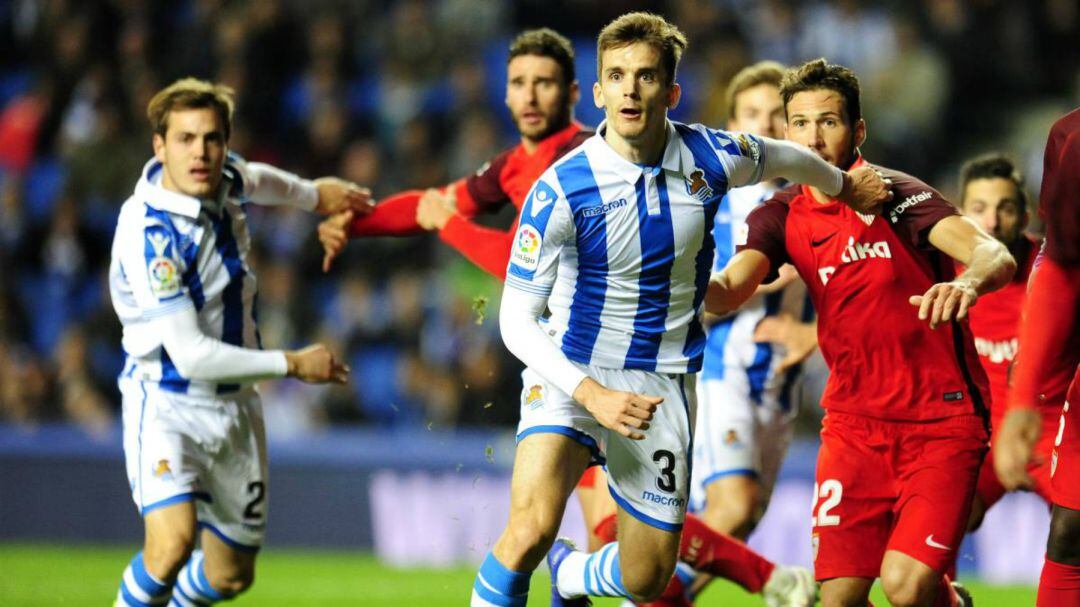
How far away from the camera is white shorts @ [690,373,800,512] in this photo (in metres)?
6.88

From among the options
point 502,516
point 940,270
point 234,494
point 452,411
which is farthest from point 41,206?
point 940,270

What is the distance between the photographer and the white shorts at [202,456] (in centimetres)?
616

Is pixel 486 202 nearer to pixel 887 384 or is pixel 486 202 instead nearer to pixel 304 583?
pixel 887 384

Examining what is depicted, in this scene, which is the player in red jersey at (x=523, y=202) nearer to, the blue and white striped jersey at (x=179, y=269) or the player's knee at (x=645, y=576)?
the blue and white striped jersey at (x=179, y=269)

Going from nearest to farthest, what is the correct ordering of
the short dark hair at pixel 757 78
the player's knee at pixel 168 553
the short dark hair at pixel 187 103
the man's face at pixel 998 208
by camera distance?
1. the player's knee at pixel 168 553
2. the short dark hair at pixel 187 103
3. the man's face at pixel 998 208
4. the short dark hair at pixel 757 78

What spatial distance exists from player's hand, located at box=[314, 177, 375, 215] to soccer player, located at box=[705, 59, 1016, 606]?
2.11 metres

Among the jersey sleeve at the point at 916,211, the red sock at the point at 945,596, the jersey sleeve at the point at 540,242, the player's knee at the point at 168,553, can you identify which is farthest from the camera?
the player's knee at the point at 168,553

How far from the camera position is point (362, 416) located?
1261cm

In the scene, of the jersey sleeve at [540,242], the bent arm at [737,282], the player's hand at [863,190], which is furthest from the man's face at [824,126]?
the jersey sleeve at [540,242]

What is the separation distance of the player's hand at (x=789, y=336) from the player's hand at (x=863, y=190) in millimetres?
1306

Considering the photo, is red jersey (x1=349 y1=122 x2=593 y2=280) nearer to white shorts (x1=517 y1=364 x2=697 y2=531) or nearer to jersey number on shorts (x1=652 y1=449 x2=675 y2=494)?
white shorts (x1=517 y1=364 x2=697 y2=531)

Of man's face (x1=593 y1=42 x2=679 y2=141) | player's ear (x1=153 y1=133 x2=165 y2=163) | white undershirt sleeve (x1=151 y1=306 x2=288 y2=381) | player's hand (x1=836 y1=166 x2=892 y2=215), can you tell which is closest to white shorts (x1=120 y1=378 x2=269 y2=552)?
white undershirt sleeve (x1=151 y1=306 x2=288 y2=381)

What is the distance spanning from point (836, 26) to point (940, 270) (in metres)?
8.19

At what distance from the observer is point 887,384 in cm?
537
